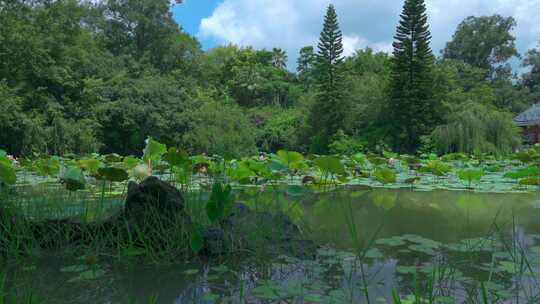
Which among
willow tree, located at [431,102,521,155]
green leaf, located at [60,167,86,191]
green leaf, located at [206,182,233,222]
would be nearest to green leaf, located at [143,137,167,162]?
green leaf, located at [60,167,86,191]

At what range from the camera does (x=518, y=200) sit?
365 centimetres

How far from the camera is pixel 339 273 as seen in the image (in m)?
1.65

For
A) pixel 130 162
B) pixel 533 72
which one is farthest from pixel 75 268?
pixel 533 72

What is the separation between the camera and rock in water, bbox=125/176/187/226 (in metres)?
2.06

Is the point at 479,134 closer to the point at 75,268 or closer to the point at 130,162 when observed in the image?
the point at 130,162

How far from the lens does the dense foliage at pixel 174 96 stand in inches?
480

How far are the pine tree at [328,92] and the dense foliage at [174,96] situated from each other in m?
0.05

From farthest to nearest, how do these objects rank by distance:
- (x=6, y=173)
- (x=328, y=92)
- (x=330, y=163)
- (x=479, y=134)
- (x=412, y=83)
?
1. (x=328, y=92)
2. (x=412, y=83)
3. (x=479, y=134)
4. (x=330, y=163)
5. (x=6, y=173)

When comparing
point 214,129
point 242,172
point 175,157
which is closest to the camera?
point 175,157

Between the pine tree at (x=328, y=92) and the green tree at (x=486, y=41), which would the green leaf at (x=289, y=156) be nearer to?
the pine tree at (x=328, y=92)

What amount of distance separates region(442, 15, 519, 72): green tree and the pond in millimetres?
29981

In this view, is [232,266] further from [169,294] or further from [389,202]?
[389,202]

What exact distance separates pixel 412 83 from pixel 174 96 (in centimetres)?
886

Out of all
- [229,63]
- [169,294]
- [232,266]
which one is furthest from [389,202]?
[229,63]
